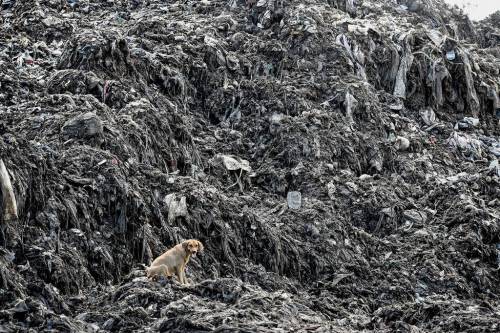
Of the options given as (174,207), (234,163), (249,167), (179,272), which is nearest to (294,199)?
(249,167)

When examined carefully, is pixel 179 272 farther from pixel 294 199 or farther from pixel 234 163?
pixel 234 163

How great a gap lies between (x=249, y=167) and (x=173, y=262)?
4041 mm

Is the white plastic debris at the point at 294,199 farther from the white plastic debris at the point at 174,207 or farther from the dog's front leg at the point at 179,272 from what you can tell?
the dog's front leg at the point at 179,272

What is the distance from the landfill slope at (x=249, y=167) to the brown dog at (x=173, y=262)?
0.40 feet

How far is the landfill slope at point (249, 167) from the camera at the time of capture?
748 cm

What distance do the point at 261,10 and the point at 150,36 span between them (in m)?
2.46

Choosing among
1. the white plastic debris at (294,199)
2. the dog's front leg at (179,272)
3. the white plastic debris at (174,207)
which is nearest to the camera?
the dog's front leg at (179,272)

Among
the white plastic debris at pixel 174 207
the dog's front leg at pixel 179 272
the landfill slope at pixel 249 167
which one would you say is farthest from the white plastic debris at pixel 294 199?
the dog's front leg at pixel 179 272

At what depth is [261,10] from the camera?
Answer: 48.6 feet

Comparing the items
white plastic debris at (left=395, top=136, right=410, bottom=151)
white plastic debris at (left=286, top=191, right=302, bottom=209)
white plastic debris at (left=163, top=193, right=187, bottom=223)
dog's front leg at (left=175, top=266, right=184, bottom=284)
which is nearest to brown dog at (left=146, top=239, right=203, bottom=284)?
dog's front leg at (left=175, top=266, right=184, bottom=284)

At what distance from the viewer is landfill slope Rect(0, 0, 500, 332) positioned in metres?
7.48

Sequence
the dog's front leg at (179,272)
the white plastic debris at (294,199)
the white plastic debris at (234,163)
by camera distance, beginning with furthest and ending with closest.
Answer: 1. the white plastic debris at (234,163)
2. the white plastic debris at (294,199)
3. the dog's front leg at (179,272)

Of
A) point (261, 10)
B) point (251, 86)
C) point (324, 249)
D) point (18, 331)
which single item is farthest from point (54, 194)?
point (261, 10)

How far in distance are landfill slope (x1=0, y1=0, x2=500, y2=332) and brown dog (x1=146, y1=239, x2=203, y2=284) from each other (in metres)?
0.12
